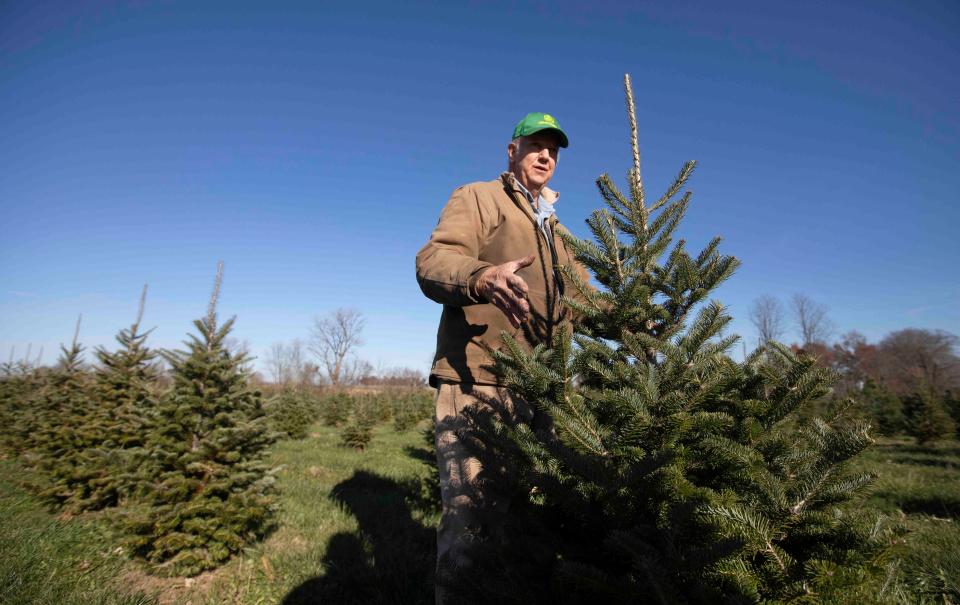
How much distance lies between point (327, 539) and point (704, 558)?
17.1ft

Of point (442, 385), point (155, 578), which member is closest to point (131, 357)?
point (155, 578)

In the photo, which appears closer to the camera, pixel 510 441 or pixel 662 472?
pixel 662 472

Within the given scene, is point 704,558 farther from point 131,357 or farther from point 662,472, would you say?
point 131,357

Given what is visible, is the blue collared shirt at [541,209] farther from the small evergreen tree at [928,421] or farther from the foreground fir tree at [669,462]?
the small evergreen tree at [928,421]

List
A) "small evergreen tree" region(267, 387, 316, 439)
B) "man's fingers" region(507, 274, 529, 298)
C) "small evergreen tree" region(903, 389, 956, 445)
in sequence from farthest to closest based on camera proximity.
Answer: "small evergreen tree" region(267, 387, 316, 439) → "small evergreen tree" region(903, 389, 956, 445) → "man's fingers" region(507, 274, 529, 298)

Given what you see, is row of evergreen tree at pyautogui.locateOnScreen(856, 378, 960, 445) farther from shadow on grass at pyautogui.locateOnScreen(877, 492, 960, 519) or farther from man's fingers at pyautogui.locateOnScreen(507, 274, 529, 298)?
man's fingers at pyautogui.locateOnScreen(507, 274, 529, 298)

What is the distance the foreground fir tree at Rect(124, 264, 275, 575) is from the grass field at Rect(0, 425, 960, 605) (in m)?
0.26

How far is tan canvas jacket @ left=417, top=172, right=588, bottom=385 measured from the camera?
2.33 metres

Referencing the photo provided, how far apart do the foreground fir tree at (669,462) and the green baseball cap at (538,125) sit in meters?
0.69

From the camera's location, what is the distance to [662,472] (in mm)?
1281

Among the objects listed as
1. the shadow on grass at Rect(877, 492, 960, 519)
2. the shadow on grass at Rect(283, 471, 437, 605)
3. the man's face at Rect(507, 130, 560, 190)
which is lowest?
the shadow on grass at Rect(283, 471, 437, 605)

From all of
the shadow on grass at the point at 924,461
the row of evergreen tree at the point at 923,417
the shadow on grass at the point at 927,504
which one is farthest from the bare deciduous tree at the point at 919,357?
the shadow on grass at the point at 927,504

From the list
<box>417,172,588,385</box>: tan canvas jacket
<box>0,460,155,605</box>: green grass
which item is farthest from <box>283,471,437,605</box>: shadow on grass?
<box>417,172,588,385</box>: tan canvas jacket

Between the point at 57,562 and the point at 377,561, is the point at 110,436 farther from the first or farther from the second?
the point at 377,561
